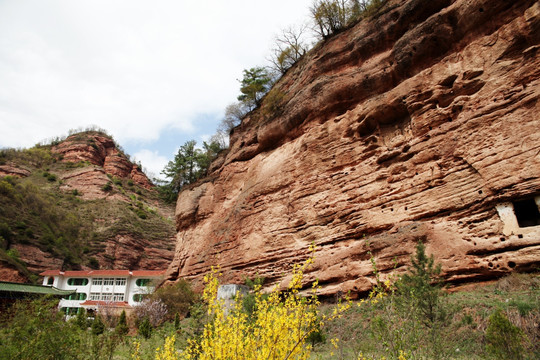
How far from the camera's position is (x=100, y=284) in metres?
41.6

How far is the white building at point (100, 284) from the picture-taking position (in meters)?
39.9

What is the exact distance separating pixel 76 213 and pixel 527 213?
212 feet

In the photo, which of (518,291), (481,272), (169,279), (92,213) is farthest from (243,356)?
(92,213)

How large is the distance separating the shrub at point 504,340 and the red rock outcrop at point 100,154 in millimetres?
87471

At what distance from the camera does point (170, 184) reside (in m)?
44.5

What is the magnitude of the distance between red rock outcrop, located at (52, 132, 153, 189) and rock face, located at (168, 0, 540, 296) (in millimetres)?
70887

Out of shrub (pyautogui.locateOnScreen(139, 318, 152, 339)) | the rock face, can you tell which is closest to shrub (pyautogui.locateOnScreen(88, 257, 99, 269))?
the rock face

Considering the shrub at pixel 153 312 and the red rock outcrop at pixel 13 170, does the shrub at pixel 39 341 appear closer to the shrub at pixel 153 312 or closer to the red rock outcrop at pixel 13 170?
the shrub at pixel 153 312

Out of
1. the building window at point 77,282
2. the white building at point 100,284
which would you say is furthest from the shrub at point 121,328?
the building window at point 77,282

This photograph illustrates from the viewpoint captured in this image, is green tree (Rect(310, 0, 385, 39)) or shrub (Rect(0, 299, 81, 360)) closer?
shrub (Rect(0, 299, 81, 360))

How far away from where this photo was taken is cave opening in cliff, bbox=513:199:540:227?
1138cm

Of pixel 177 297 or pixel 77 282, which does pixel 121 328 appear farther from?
pixel 77 282

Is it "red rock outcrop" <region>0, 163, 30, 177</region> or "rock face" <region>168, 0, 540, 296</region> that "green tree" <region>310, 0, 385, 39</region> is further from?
"red rock outcrop" <region>0, 163, 30, 177</region>

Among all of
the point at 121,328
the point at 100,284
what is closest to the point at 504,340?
the point at 121,328
